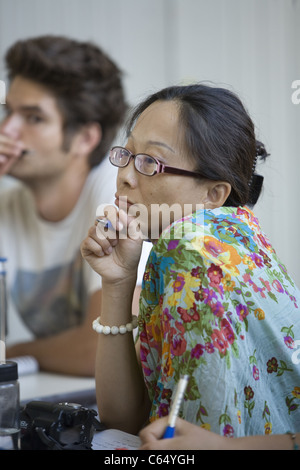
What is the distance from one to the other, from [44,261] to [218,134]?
1933mm

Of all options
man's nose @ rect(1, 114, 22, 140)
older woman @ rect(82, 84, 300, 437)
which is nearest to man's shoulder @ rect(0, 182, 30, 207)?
man's nose @ rect(1, 114, 22, 140)

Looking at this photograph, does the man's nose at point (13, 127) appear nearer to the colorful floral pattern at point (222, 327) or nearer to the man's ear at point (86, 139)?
the man's ear at point (86, 139)

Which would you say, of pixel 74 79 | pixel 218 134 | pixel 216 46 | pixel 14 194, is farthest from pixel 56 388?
pixel 216 46

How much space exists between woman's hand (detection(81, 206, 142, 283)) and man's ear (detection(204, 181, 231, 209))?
0.15m

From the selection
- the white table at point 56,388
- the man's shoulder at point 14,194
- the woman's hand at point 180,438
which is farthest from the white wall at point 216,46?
the woman's hand at point 180,438

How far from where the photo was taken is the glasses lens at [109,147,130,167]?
1.10 meters

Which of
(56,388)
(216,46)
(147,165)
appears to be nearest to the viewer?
(147,165)

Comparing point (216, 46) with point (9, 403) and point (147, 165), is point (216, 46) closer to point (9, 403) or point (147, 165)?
point (147, 165)

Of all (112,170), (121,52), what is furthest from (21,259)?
(121,52)

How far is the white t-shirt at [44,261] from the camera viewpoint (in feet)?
9.17

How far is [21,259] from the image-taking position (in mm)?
2934

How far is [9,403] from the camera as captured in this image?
0.93m

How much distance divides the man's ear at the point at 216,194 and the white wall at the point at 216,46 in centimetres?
184

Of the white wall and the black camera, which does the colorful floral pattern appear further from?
the white wall
